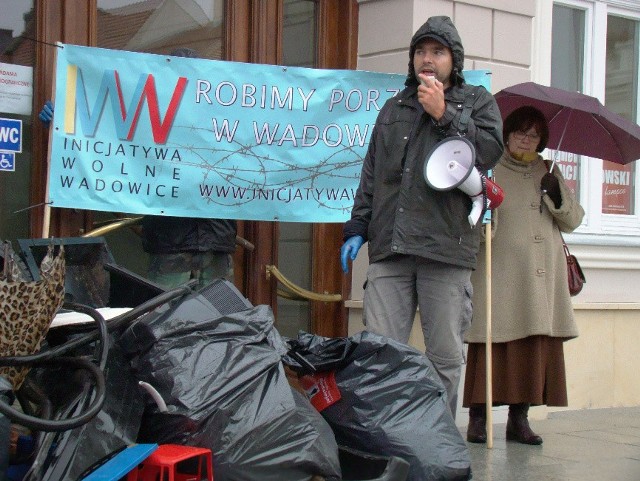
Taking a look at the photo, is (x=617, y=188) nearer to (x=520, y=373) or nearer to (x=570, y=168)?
(x=570, y=168)

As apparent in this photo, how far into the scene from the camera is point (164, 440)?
3.94 meters

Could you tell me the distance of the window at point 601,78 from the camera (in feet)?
27.8

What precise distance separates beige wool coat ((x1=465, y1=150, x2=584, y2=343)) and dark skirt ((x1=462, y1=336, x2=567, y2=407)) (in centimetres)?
9

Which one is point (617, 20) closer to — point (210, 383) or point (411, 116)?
point (411, 116)

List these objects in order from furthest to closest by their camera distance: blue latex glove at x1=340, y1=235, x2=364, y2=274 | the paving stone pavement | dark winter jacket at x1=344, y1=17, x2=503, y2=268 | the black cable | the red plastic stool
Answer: the paving stone pavement < blue latex glove at x1=340, y1=235, x2=364, y2=274 < dark winter jacket at x1=344, y1=17, x2=503, y2=268 < the red plastic stool < the black cable

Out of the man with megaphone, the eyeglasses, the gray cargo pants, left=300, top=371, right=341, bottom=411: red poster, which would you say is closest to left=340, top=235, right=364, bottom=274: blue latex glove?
the man with megaphone

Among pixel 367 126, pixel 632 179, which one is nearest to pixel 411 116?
pixel 367 126

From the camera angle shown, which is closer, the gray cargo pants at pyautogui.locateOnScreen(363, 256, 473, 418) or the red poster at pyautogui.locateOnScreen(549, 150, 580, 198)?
the gray cargo pants at pyautogui.locateOnScreen(363, 256, 473, 418)

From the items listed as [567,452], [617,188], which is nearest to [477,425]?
[567,452]

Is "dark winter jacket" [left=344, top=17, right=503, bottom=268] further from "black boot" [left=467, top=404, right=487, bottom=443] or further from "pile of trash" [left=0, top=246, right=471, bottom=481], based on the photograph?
"black boot" [left=467, top=404, right=487, bottom=443]

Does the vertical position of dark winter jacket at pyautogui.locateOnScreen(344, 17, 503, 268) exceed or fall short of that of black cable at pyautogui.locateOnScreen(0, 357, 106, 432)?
it exceeds it

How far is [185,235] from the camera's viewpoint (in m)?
5.84

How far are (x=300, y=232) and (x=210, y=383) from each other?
3.05m

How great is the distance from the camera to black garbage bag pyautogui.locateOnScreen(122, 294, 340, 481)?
385 centimetres
